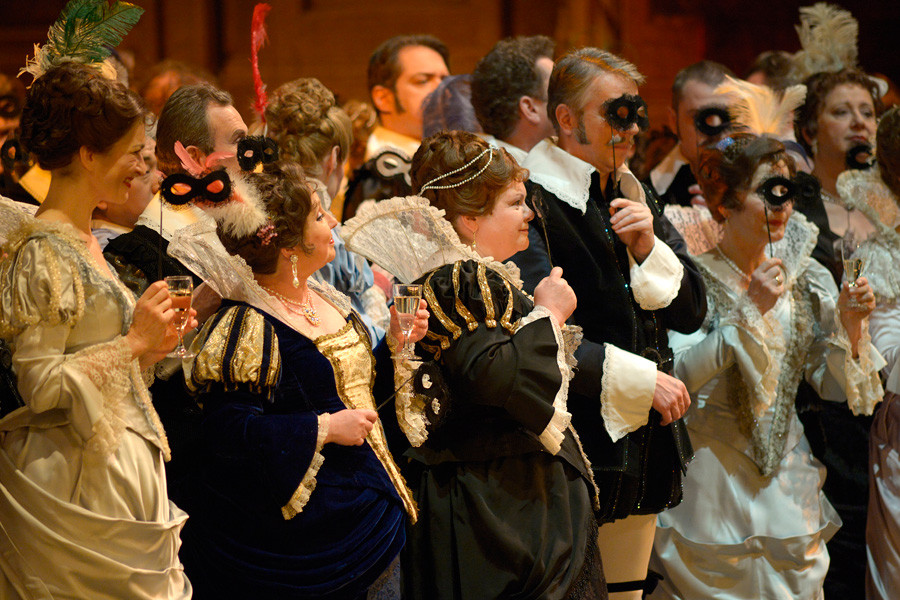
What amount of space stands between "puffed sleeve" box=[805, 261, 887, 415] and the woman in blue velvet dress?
180 centimetres

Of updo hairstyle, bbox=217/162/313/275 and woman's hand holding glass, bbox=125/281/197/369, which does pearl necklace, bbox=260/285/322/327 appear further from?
woman's hand holding glass, bbox=125/281/197/369

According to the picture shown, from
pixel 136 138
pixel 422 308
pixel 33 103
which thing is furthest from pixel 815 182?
pixel 33 103

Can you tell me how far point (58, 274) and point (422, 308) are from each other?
86 centimetres

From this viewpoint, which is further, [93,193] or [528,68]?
[528,68]

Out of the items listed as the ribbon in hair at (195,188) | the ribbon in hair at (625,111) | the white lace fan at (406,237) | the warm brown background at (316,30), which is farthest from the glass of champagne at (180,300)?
the warm brown background at (316,30)

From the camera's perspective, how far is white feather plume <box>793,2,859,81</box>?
5.38m

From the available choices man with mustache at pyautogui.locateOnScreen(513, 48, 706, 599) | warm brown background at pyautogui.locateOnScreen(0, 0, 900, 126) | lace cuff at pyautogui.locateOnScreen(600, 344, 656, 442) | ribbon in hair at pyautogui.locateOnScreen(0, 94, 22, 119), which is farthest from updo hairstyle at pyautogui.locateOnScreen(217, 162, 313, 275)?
warm brown background at pyautogui.locateOnScreen(0, 0, 900, 126)

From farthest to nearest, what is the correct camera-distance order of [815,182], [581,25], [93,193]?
[581,25] → [815,182] → [93,193]

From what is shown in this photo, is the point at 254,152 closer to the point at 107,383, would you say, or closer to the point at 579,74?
the point at 107,383

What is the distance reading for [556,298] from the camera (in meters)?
2.75

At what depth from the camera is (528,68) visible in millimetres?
3873

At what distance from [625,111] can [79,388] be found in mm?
1849

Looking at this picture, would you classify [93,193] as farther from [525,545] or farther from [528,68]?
[528,68]

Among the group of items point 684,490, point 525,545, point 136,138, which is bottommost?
point 684,490
